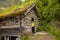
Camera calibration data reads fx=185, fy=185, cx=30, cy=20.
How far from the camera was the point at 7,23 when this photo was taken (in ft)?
83.2

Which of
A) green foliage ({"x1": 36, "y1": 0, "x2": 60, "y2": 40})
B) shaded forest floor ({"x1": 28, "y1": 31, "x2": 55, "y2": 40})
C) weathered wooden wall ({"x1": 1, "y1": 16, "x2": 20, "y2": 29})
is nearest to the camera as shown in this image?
shaded forest floor ({"x1": 28, "y1": 31, "x2": 55, "y2": 40})

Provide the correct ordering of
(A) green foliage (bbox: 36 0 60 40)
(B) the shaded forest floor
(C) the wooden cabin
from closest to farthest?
(B) the shaded forest floor
(C) the wooden cabin
(A) green foliage (bbox: 36 0 60 40)

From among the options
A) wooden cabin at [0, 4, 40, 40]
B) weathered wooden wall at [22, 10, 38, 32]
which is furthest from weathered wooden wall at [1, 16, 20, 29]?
weathered wooden wall at [22, 10, 38, 32]

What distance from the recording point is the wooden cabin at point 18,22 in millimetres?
23750

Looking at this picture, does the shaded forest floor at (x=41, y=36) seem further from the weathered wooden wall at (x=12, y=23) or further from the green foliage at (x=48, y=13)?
the weathered wooden wall at (x=12, y=23)

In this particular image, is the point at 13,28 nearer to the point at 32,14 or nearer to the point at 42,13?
the point at 32,14

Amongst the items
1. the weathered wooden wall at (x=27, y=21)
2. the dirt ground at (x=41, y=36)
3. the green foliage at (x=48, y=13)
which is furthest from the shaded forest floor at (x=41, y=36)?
the green foliage at (x=48, y=13)

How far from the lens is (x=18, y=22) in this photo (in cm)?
2394

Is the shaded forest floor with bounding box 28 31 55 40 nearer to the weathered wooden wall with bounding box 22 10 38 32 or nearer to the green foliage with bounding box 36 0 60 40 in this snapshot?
the weathered wooden wall with bounding box 22 10 38 32

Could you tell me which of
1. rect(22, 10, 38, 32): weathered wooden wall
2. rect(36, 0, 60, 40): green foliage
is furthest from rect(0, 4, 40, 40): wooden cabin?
rect(36, 0, 60, 40): green foliage

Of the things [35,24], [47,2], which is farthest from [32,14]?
[47,2]

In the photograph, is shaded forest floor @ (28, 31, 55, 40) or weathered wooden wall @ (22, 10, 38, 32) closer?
shaded forest floor @ (28, 31, 55, 40)

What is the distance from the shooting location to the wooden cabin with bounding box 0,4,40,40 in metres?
23.8

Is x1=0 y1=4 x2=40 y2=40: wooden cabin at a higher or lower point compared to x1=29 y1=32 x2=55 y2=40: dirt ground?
higher
